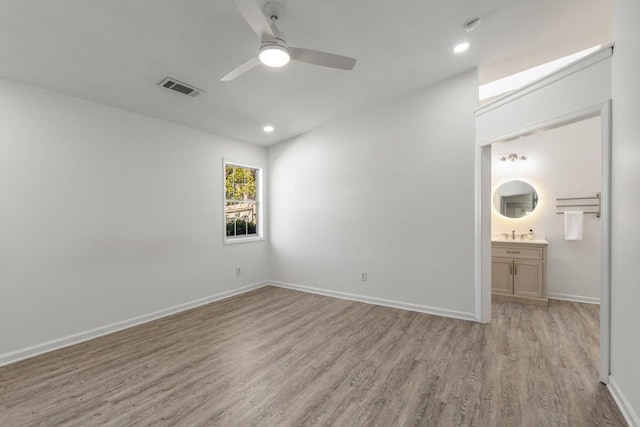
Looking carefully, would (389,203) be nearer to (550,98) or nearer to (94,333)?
(550,98)

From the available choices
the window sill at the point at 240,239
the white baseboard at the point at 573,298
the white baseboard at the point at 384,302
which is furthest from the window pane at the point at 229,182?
the white baseboard at the point at 573,298

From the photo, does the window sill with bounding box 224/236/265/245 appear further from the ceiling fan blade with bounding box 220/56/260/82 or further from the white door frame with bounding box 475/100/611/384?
the white door frame with bounding box 475/100/611/384

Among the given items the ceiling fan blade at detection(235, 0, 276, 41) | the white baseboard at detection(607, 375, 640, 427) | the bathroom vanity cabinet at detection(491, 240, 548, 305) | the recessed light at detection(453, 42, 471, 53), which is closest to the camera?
the ceiling fan blade at detection(235, 0, 276, 41)

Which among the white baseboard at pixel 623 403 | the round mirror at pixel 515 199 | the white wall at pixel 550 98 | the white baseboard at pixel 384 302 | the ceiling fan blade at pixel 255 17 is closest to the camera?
the ceiling fan blade at pixel 255 17

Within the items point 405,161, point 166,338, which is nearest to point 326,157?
point 405,161

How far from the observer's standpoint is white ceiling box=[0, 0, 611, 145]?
2.21 m

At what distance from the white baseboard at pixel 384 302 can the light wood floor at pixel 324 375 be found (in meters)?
0.16

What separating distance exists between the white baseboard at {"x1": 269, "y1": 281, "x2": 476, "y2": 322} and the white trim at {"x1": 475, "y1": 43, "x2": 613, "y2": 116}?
2.57 metres

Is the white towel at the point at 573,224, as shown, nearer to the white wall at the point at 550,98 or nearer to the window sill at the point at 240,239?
the white wall at the point at 550,98

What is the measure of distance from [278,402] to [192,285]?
2761 mm

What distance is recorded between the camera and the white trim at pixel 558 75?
87.9 inches

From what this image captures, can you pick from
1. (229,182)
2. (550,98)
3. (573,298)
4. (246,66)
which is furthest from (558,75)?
(229,182)

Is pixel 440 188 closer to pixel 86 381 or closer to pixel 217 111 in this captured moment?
pixel 217 111

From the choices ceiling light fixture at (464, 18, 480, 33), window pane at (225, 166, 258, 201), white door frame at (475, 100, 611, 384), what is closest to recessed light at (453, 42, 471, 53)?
ceiling light fixture at (464, 18, 480, 33)
